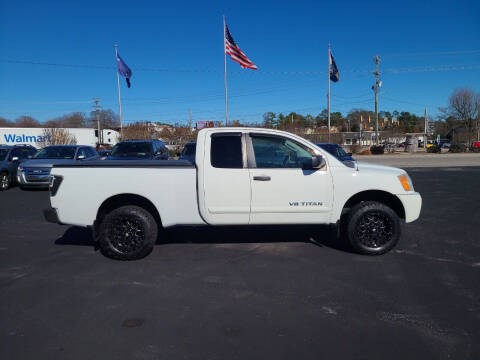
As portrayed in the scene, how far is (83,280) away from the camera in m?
4.21

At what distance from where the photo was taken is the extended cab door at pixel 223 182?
4.71 m

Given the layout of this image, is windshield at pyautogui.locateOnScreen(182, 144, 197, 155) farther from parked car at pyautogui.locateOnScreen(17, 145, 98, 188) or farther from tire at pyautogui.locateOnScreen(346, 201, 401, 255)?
tire at pyautogui.locateOnScreen(346, 201, 401, 255)

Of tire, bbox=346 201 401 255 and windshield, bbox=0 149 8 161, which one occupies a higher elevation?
windshield, bbox=0 149 8 161

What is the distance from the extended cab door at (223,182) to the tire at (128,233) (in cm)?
80

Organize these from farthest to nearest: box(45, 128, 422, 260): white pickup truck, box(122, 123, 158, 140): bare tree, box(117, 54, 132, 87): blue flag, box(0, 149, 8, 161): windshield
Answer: box(122, 123, 158, 140): bare tree → box(117, 54, 132, 87): blue flag → box(0, 149, 8, 161): windshield → box(45, 128, 422, 260): white pickup truck

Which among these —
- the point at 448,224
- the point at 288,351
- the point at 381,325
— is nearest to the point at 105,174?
the point at 288,351

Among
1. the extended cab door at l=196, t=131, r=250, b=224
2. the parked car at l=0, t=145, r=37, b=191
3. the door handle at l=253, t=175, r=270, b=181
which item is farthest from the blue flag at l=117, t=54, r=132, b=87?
the door handle at l=253, t=175, r=270, b=181

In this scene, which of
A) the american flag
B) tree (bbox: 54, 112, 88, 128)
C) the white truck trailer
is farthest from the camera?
tree (bbox: 54, 112, 88, 128)

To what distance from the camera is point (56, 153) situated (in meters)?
12.8

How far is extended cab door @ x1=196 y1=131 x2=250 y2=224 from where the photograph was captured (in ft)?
15.5

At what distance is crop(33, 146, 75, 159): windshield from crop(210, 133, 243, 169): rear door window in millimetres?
9721

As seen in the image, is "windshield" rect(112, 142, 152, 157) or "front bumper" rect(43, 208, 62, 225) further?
"windshield" rect(112, 142, 152, 157)

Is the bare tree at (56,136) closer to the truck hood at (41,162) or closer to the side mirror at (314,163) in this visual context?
the truck hood at (41,162)

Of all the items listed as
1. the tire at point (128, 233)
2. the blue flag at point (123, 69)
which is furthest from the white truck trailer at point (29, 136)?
the tire at point (128, 233)
